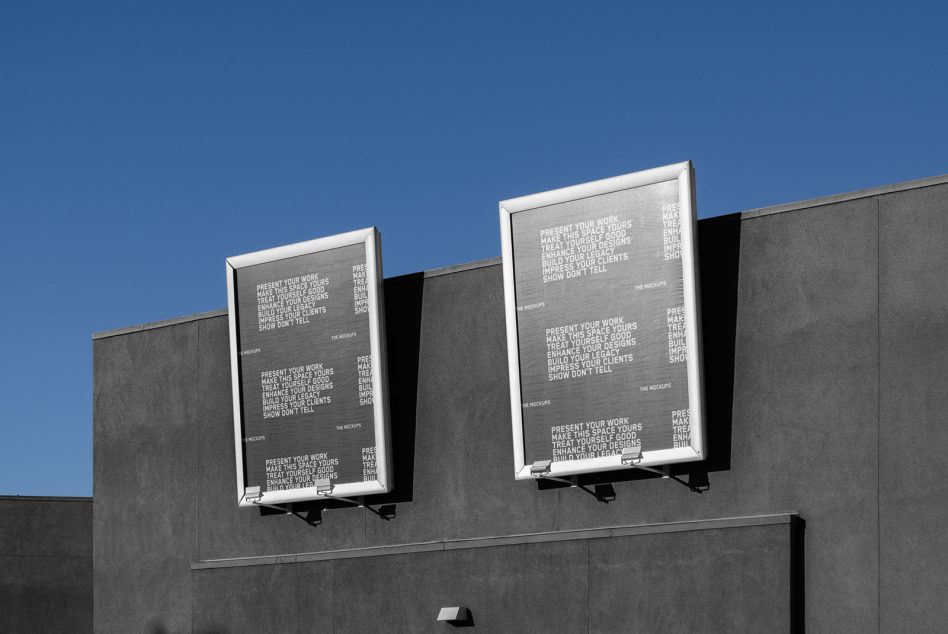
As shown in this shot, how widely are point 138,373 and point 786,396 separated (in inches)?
327

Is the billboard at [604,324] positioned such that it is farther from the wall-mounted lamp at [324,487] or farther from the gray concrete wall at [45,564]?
the gray concrete wall at [45,564]

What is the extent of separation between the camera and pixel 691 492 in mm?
13195

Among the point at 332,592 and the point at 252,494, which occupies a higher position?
the point at 252,494

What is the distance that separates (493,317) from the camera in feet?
48.3

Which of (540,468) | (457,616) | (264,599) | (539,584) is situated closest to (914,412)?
(540,468)

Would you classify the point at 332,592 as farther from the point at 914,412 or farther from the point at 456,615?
the point at 914,412

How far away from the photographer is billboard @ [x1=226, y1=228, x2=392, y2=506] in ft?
49.2

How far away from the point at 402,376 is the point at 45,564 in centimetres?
1277

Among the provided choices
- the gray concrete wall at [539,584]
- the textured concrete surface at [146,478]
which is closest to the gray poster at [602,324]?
the gray concrete wall at [539,584]

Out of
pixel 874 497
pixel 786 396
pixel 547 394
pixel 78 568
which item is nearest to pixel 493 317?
pixel 547 394

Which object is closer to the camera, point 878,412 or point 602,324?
point 878,412

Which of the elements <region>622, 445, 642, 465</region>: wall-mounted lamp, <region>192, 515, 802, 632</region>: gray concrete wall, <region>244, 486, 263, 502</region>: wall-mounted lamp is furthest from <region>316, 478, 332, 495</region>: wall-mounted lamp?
<region>622, 445, 642, 465</region>: wall-mounted lamp

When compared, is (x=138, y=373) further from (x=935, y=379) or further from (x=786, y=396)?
(x=935, y=379)

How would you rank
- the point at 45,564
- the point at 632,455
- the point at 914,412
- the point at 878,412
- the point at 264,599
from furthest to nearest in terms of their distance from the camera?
the point at 45,564 → the point at 264,599 → the point at 632,455 → the point at 878,412 → the point at 914,412
